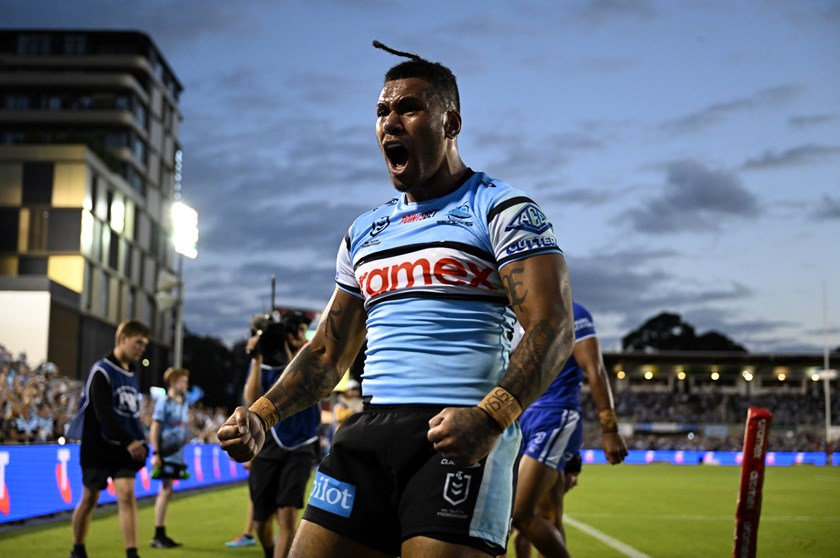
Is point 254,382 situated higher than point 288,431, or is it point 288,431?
point 254,382

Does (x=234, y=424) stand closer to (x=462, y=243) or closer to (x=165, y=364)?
(x=462, y=243)

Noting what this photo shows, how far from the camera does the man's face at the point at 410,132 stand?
3334 millimetres

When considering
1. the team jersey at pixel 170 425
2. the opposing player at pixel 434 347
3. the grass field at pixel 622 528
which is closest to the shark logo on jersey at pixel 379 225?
the opposing player at pixel 434 347

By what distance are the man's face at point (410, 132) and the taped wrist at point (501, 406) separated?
0.80 meters

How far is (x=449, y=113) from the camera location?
11.3 ft

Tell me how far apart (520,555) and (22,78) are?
70.9 m

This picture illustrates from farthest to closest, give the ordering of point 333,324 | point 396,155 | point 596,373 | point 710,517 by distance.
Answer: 1. point 710,517
2. point 596,373
3. point 333,324
4. point 396,155

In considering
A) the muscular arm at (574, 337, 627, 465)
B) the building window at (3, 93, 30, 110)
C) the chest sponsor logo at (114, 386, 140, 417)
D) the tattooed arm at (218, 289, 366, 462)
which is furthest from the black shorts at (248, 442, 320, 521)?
the building window at (3, 93, 30, 110)

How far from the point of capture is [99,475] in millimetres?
9133

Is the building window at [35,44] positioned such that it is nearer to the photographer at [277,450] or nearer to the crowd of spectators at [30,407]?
the crowd of spectators at [30,407]

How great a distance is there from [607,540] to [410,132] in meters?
9.96

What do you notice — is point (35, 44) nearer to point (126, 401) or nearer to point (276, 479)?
point (126, 401)

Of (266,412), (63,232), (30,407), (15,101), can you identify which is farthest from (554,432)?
(15,101)

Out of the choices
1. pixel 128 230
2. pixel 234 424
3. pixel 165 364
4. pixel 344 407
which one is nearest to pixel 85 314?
pixel 128 230
